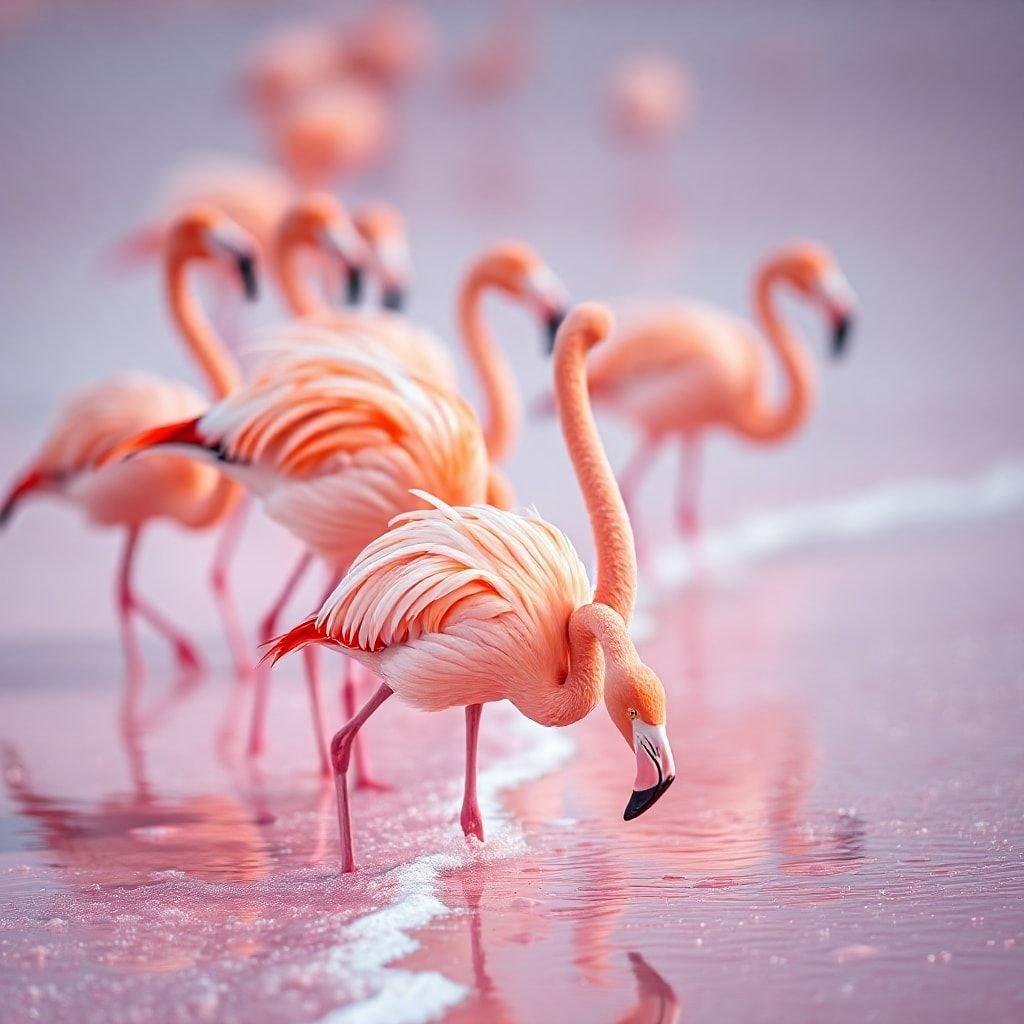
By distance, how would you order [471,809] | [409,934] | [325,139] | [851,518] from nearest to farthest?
[409,934] → [471,809] → [851,518] → [325,139]

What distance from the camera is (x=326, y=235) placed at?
6172 mm

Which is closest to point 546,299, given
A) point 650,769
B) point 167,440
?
point 167,440

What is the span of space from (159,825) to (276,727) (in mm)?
813

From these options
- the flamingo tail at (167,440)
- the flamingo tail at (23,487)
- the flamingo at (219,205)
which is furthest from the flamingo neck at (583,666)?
the flamingo at (219,205)

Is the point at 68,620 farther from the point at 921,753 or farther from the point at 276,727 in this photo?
the point at 921,753

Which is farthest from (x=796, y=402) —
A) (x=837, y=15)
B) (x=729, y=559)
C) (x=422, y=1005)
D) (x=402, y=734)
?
(x=837, y=15)

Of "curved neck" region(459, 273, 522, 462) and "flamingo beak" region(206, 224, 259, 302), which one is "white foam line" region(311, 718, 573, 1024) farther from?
"flamingo beak" region(206, 224, 259, 302)

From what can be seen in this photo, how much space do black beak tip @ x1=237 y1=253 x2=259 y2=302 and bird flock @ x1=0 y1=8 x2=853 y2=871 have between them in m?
0.01

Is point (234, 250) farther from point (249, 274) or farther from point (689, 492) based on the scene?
point (689, 492)

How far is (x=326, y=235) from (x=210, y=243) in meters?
0.66

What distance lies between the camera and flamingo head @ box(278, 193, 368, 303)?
6.11m

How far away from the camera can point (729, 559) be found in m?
6.71

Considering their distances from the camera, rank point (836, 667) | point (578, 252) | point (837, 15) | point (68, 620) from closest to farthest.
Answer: point (836, 667), point (68, 620), point (578, 252), point (837, 15)

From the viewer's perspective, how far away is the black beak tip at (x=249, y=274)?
18.0 feet
